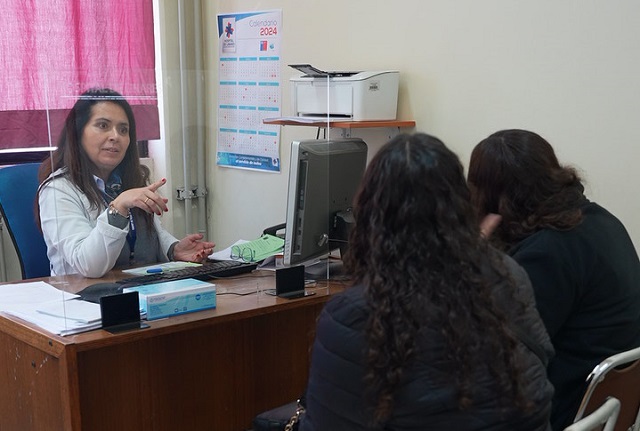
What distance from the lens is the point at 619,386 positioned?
5.40ft

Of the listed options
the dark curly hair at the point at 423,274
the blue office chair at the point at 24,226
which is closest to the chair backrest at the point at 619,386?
the dark curly hair at the point at 423,274

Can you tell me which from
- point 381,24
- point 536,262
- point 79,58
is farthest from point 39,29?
point 536,262

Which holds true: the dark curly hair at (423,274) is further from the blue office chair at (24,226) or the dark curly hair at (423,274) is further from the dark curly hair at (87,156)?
the blue office chair at (24,226)

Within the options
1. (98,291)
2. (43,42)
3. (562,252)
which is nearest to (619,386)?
(562,252)

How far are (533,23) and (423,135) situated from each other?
4.47 ft

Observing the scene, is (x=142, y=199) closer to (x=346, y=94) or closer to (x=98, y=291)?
(x=98, y=291)

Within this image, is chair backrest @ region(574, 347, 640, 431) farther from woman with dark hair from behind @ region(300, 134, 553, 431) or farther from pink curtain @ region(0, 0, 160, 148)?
pink curtain @ region(0, 0, 160, 148)

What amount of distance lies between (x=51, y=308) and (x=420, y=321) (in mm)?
1160

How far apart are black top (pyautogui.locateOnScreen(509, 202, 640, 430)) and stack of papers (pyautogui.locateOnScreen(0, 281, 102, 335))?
3.56 ft

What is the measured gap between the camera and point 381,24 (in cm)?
288

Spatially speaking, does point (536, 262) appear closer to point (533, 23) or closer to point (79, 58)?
point (533, 23)

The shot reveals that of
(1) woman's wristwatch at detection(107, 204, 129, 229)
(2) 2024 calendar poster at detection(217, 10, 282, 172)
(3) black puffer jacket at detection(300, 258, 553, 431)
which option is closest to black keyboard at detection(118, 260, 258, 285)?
(1) woman's wristwatch at detection(107, 204, 129, 229)

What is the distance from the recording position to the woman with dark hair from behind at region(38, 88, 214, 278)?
1.94 m

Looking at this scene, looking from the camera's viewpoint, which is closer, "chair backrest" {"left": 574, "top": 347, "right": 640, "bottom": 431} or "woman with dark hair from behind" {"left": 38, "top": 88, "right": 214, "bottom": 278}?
"chair backrest" {"left": 574, "top": 347, "right": 640, "bottom": 431}
